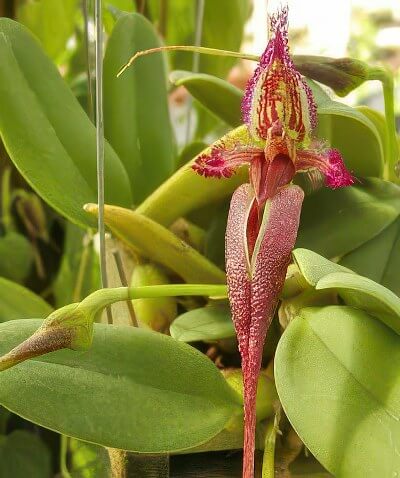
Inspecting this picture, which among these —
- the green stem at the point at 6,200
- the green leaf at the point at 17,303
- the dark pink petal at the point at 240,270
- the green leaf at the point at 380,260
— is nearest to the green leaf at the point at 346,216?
the green leaf at the point at 380,260

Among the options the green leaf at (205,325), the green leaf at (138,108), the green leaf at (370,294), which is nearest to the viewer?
the green leaf at (370,294)

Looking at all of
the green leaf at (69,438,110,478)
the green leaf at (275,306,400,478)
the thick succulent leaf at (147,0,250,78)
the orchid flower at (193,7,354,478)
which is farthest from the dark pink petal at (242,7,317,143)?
the thick succulent leaf at (147,0,250,78)

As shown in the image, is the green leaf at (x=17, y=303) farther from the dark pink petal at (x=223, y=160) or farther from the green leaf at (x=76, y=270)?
the dark pink petal at (x=223, y=160)

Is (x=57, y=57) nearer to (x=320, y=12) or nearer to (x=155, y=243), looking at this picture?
(x=320, y=12)

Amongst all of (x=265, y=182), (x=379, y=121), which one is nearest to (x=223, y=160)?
(x=265, y=182)

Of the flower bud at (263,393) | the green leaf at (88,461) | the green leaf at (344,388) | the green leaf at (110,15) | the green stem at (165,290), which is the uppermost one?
the green leaf at (110,15)

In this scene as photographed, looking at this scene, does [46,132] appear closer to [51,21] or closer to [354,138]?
[354,138]

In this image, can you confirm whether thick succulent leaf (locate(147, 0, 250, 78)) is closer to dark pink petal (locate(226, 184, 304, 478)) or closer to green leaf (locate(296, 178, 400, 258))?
green leaf (locate(296, 178, 400, 258))
